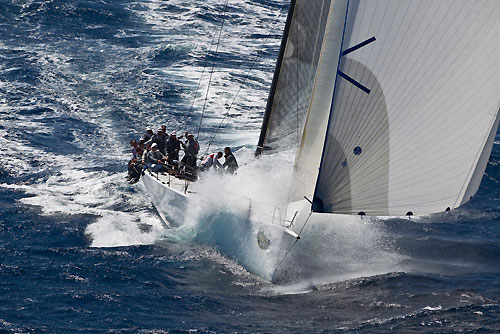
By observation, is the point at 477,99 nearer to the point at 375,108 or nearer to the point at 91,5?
the point at 375,108

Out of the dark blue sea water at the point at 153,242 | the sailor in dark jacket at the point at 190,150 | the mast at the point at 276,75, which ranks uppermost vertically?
the mast at the point at 276,75

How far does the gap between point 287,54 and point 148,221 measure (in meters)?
7.08

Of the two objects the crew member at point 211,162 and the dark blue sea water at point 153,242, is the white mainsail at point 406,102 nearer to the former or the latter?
the dark blue sea water at point 153,242

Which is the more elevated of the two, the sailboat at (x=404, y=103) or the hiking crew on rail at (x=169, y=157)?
the sailboat at (x=404, y=103)

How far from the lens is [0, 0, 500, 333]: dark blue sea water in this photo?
16781 millimetres

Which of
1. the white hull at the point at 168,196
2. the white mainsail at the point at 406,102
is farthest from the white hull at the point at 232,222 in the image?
the white mainsail at the point at 406,102

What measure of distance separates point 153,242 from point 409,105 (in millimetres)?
8719

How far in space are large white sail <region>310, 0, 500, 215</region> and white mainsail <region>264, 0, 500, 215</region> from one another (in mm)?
20

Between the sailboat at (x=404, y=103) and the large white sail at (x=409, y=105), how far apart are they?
0.07 feet

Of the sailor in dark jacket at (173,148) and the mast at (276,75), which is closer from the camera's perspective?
the mast at (276,75)

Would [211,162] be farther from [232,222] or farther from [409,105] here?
[409,105]

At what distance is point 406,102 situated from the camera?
1580cm

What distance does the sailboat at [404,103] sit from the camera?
50.5ft

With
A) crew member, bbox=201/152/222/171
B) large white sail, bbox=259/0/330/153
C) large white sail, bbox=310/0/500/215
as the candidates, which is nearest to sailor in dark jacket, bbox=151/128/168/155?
crew member, bbox=201/152/222/171
